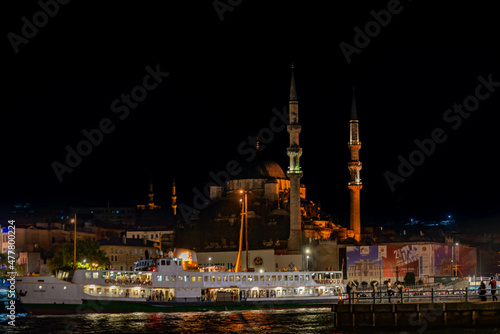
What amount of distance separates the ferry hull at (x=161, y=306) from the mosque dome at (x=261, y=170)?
5115 centimetres

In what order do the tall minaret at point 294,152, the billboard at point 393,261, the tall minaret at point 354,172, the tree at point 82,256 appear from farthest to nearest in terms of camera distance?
the tall minaret at point 354,172 → the billboard at point 393,261 → the tall minaret at point 294,152 → the tree at point 82,256

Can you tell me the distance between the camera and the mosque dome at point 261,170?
12419 centimetres

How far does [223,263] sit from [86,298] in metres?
44.2

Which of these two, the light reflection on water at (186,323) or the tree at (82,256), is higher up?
the tree at (82,256)

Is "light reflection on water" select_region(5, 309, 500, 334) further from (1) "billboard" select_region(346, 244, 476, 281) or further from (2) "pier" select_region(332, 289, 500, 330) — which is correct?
(1) "billboard" select_region(346, 244, 476, 281)

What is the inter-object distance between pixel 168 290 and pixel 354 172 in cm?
4575

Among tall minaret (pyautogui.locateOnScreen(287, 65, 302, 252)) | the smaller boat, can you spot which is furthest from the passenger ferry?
tall minaret (pyautogui.locateOnScreen(287, 65, 302, 252))

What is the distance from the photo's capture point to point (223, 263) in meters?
109

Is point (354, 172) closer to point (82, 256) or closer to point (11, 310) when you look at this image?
point (82, 256)

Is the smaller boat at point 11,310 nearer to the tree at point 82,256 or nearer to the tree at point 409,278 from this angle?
the tree at point 82,256

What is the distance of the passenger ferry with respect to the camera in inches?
2542

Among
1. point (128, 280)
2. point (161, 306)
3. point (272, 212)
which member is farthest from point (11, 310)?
point (272, 212)

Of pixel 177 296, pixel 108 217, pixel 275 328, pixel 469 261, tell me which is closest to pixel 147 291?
pixel 177 296

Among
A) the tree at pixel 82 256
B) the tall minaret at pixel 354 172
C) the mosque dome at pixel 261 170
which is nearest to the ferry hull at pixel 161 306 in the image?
the tree at pixel 82 256
